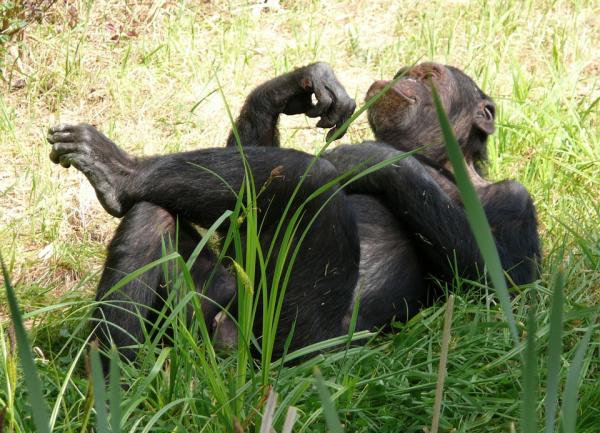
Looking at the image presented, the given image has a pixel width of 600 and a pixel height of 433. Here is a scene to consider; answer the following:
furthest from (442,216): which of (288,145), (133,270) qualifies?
(288,145)

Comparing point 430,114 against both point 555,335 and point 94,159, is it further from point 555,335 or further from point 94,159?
point 555,335

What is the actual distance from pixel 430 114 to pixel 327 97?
893 millimetres

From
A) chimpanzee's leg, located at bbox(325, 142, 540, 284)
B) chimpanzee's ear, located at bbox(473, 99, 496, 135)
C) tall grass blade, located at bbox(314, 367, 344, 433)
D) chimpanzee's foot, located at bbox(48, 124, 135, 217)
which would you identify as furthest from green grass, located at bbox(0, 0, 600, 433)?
tall grass blade, located at bbox(314, 367, 344, 433)

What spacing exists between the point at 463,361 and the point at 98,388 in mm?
2154

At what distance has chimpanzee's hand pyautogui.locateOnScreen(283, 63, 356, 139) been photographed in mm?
4168

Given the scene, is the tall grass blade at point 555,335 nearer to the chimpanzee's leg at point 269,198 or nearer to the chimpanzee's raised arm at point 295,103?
the chimpanzee's leg at point 269,198

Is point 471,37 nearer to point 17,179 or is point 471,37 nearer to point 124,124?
point 124,124

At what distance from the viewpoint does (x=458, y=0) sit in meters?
7.44

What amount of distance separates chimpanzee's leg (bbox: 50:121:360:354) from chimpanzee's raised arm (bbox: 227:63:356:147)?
57 cm

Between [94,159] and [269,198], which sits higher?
A: [94,159]

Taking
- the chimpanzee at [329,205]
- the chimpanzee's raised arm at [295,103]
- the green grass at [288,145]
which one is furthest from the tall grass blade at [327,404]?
the chimpanzee's raised arm at [295,103]

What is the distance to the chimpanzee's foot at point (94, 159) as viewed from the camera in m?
3.71

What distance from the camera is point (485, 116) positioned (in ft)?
16.7

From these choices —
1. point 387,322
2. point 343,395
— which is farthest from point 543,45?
point 343,395
